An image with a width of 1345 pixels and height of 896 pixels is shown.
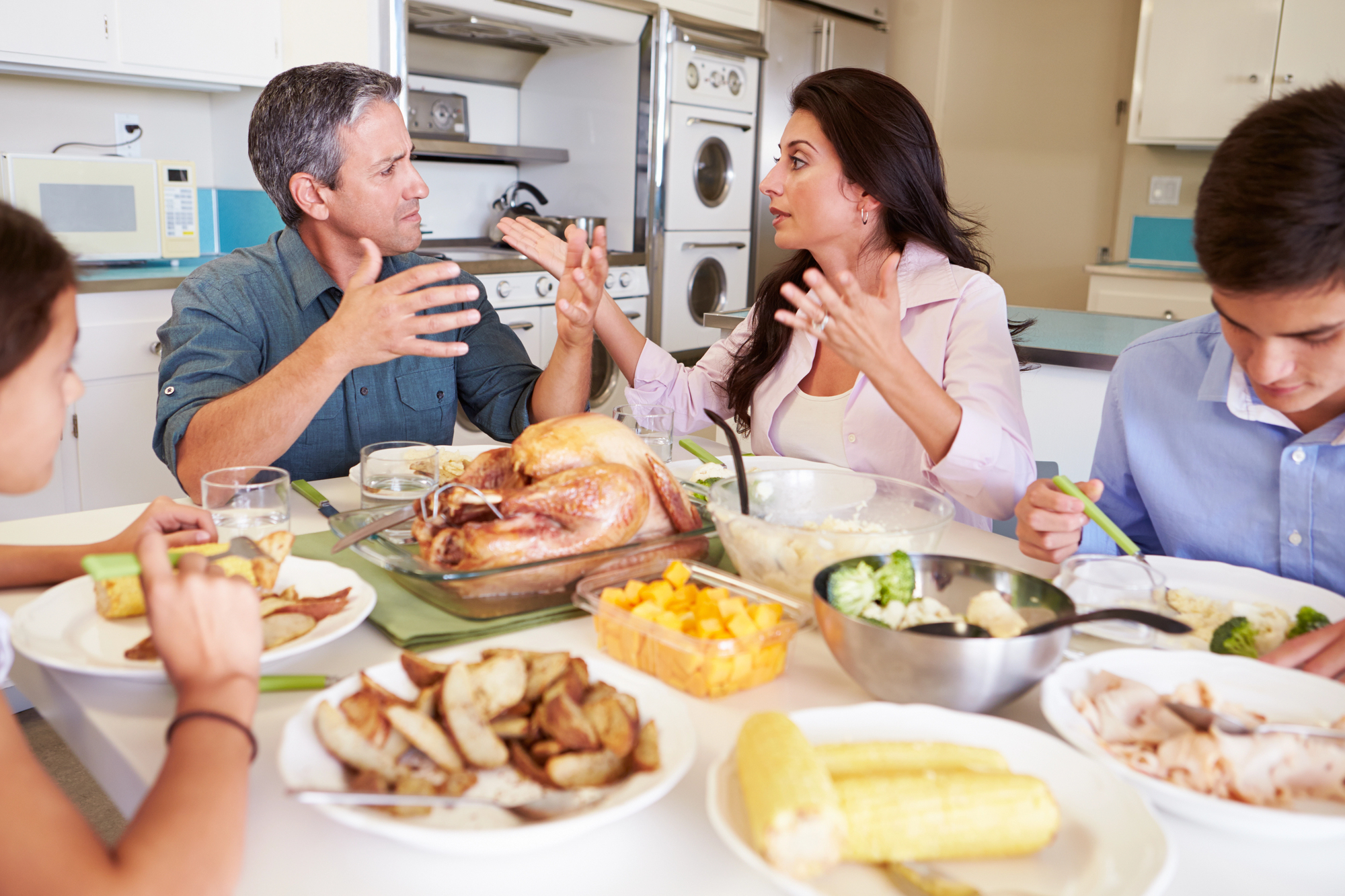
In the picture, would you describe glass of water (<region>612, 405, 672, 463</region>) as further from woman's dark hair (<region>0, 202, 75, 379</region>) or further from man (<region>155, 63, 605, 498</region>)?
woman's dark hair (<region>0, 202, 75, 379</region>)

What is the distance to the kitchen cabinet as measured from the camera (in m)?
2.78

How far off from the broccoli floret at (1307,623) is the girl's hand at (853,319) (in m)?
0.58

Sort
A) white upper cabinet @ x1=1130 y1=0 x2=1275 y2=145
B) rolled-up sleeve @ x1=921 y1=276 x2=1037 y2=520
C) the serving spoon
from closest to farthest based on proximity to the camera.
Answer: the serving spoon, rolled-up sleeve @ x1=921 y1=276 x2=1037 y2=520, white upper cabinet @ x1=1130 y1=0 x2=1275 y2=145

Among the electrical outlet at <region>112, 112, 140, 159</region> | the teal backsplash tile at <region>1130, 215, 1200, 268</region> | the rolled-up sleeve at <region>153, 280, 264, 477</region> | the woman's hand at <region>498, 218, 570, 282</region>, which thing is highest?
the electrical outlet at <region>112, 112, 140, 159</region>

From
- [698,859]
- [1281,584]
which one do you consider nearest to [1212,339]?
[1281,584]

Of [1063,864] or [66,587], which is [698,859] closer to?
[1063,864]

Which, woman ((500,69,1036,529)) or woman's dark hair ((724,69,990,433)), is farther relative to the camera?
woman's dark hair ((724,69,990,433))

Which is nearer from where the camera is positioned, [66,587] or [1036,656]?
[1036,656]

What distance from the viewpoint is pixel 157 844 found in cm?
64

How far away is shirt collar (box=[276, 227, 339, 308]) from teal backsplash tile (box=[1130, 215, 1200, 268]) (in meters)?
4.53

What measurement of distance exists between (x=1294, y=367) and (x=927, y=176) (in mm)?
928

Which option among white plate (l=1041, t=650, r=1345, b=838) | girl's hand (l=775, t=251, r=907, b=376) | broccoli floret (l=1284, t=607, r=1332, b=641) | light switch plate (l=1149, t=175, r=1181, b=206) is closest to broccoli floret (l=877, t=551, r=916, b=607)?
white plate (l=1041, t=650, r=1345, b=838)

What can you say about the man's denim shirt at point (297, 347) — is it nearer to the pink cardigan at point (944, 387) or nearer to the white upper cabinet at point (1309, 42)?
the pink cardigan at point (944, 387)

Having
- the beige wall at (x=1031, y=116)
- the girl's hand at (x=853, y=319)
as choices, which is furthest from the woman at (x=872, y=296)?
the beige wall at (x=1031, y=116)
